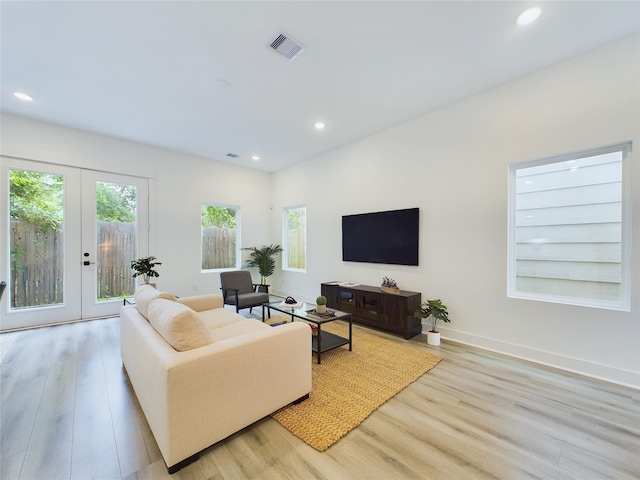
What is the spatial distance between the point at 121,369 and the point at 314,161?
451 centimetres

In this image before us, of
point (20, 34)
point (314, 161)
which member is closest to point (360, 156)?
point (314, 161)

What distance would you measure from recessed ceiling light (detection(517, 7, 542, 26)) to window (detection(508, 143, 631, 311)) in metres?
1.36

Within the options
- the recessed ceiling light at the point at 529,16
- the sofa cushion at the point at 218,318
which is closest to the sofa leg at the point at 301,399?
the sofa cushion at the point at 218,318

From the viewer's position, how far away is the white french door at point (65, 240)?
3.71m

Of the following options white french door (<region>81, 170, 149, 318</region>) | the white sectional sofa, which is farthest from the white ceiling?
the white sectional sofa

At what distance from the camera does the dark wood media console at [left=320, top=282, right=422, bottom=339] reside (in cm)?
345

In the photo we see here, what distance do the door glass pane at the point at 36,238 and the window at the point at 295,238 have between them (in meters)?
3.91

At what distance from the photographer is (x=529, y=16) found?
210cm

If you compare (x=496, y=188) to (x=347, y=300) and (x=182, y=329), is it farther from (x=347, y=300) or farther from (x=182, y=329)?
(x=182, y=329)

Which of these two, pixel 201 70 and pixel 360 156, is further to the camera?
pixel 360 156

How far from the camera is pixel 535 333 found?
2.78 meters

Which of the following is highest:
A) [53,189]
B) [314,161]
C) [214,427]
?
[314,161]

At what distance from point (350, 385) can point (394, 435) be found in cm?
63

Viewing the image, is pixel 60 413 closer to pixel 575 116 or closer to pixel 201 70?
pixel 201 70
